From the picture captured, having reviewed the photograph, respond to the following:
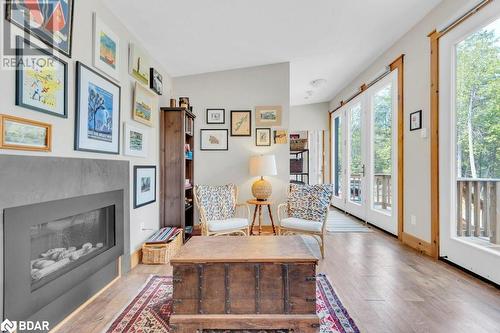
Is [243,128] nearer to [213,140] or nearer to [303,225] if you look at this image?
[213,140]

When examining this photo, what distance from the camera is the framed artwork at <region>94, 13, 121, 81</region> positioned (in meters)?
1.98

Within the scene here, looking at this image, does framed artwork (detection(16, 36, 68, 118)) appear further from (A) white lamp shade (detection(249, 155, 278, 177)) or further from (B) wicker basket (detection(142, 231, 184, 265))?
(A) white lamp shade (detection(249, 155, 278, 177))

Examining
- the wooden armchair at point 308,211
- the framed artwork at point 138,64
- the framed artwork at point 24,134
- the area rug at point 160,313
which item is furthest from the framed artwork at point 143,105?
the wooden armchair at point 308,211

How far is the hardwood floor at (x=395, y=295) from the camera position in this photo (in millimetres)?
1602

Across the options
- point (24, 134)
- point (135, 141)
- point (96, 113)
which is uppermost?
point (96, 113)

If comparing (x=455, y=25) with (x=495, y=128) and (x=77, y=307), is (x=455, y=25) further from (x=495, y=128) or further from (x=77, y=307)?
(x=77, y=307)

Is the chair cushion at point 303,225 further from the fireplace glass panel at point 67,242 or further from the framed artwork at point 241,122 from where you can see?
the fireplace glass panel at point 67,242

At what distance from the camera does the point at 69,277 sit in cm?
164

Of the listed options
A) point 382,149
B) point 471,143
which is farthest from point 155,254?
point 382,149

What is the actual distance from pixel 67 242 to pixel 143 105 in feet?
5.24

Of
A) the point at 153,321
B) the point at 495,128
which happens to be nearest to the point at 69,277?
the point at 153,321

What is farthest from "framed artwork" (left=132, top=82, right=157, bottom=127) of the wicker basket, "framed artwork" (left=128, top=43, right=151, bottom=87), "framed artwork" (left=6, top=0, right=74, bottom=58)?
the wicker basket

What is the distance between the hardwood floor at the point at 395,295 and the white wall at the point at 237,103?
1639mm

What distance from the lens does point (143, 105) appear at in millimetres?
2752
